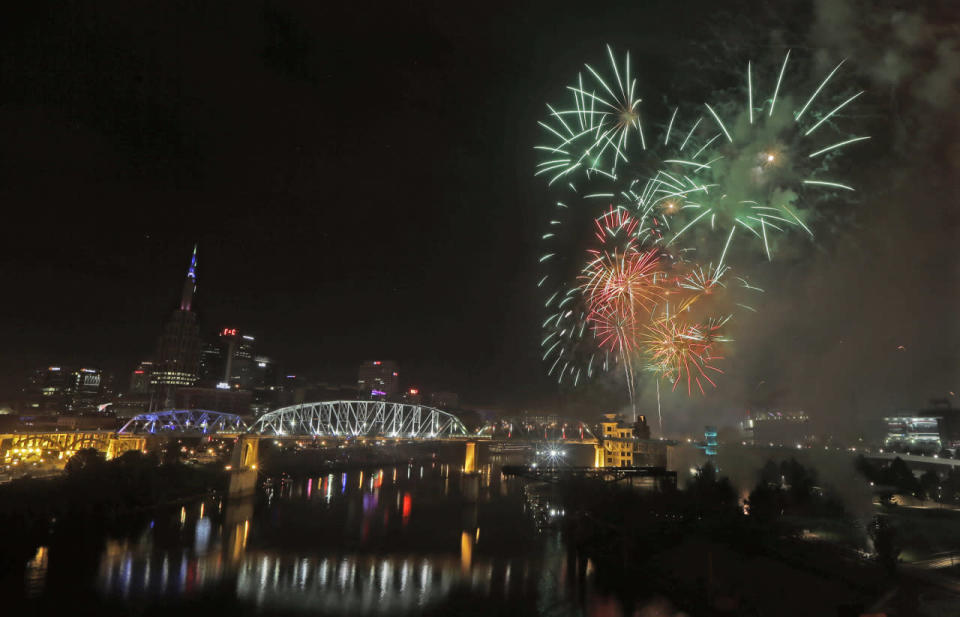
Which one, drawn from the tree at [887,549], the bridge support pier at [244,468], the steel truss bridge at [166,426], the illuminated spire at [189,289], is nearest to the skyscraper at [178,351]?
the illuminated spire at [189,289]

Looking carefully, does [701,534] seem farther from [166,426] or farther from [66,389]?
[66,389]

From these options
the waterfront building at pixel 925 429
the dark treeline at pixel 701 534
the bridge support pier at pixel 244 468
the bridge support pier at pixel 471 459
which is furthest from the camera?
the bridge support pier at pixel 471 459

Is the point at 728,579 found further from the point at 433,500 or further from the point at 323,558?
the point at 433,500

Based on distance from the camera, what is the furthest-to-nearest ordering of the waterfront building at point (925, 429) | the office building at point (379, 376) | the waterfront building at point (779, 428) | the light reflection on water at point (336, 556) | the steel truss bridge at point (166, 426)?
the office building at point (379, 376) < the waterfront building at point (779, 428) < the steel truss bridge at point (166, 426) < the waterfront building at point (925, 429) < the light reflection on water at point (336, 556)

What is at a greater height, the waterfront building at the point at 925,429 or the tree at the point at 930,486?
the waterfront building at the point at 925,429

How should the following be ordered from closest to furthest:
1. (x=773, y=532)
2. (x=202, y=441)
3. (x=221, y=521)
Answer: (x=773, y=532) → (x=221, y=521) → (x=202, y=441)

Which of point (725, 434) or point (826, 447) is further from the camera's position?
point (725, 434)

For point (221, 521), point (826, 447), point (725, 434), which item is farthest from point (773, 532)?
point (725, 434)

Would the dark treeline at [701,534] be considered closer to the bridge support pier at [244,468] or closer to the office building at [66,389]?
the bridge support pier at [244,468]
